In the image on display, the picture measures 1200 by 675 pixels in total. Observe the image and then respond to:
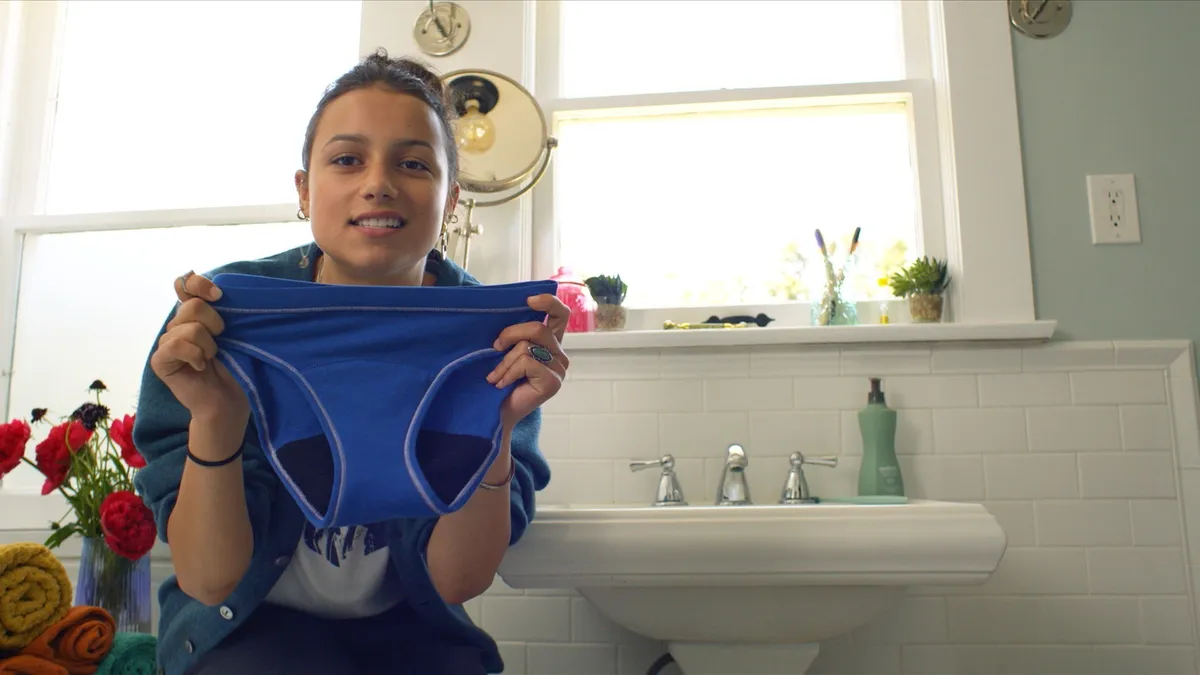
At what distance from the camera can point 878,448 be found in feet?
5.85

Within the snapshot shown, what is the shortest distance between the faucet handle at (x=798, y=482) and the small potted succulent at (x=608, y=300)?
50cm

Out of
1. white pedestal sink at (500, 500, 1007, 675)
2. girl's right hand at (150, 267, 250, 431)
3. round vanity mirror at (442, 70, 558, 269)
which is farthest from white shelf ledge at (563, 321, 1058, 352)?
girl's right hand at (150, 267, 250, 431)

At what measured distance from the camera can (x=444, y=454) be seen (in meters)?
1.03

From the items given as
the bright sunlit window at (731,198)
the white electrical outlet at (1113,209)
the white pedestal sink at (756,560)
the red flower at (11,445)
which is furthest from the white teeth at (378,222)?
the white electrical outlet at (1113,209)

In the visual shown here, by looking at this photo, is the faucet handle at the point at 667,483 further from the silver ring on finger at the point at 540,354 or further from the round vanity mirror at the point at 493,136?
the silver ring on finger at the point at 540,354

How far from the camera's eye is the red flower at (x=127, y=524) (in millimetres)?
1576

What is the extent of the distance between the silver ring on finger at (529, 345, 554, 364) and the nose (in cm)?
27

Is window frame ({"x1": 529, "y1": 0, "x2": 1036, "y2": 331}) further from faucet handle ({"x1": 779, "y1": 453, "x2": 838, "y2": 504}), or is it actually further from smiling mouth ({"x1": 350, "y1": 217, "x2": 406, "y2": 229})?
smiling mouth ({"x1": 350, "y1": 217, "x2": 406, "y2": 229})

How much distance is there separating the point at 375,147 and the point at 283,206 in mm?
1220

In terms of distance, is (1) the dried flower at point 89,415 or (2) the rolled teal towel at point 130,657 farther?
(1) the dried flower at point 89,415

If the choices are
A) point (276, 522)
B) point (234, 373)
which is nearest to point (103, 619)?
point (276, 522)

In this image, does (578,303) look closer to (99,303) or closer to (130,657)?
(130,657)

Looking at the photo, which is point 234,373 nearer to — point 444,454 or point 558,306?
point 444,454

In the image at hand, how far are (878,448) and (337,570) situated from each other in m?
1.11
